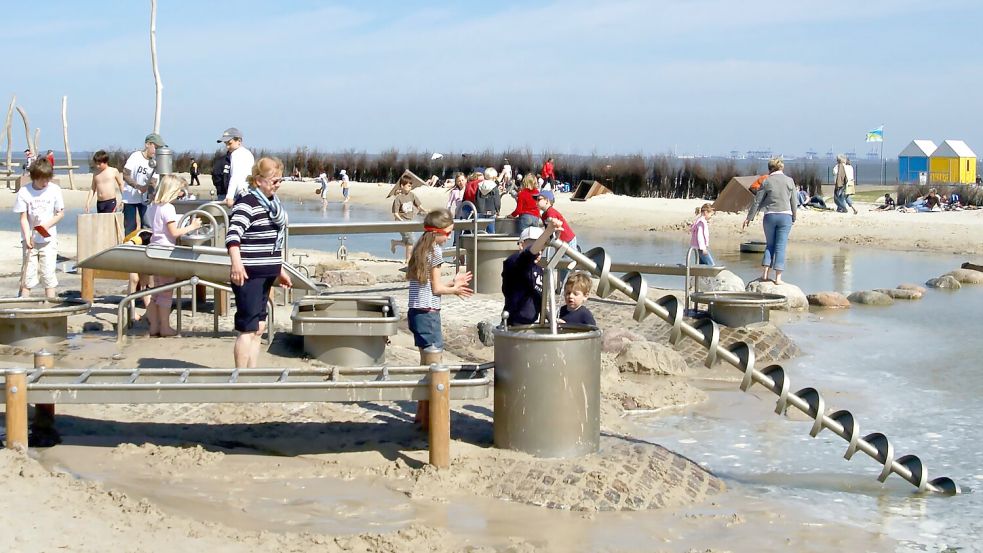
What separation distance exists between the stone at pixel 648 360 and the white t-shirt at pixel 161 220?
414 centimetres

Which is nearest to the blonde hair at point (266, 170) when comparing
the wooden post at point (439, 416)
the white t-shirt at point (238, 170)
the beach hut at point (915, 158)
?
the wooden post at point (439, 416)

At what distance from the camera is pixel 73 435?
23.9 ft

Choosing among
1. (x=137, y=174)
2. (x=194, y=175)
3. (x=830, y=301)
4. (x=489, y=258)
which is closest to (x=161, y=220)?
(x=137, y=174)

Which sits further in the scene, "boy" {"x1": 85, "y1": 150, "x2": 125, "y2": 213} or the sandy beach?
"boy" {"x1": 85, "y1": 150, "x2": 125, "y2": 213}

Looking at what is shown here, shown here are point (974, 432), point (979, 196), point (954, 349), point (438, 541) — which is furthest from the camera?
point (979, 196)

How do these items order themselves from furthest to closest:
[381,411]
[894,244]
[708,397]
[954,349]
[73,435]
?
[894,244]
[954,349]
[708,397]
[381,411]
[73,435]

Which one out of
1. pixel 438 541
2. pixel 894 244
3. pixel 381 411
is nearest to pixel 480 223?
pixel 381 411

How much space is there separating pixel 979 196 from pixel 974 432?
1103 inches

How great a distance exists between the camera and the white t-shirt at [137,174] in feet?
44.5

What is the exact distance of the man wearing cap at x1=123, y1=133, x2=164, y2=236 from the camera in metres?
13.6

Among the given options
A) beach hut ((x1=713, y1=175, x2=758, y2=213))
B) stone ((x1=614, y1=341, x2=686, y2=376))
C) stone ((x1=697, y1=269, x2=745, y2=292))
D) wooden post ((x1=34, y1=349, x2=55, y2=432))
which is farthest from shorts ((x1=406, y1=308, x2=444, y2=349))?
beach hut ((x1=713, y1=175, x2=758, y2=213))

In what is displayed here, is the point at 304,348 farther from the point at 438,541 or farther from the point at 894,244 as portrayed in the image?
the point at 894,244

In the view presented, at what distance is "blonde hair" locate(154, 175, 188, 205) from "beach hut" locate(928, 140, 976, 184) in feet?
127

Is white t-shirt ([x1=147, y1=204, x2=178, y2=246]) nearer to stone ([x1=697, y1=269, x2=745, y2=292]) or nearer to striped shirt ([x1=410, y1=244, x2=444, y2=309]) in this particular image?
striped shirt ([x1=410, y1=244, x2=444, y2=309])
